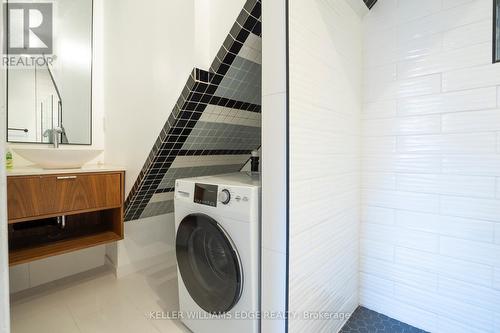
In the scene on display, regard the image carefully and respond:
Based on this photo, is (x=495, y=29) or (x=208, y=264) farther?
(x=208, y=264)

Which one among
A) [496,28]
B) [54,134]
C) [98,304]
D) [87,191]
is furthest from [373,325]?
[54,134]

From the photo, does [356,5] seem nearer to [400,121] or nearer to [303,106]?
[400,121]

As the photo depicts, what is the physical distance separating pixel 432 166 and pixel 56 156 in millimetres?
2327

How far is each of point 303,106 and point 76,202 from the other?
5.57 ft

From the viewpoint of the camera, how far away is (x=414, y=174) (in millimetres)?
1448

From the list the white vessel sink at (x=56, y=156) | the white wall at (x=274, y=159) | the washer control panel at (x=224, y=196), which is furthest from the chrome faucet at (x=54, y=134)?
the white wall at (x=274, y=159)

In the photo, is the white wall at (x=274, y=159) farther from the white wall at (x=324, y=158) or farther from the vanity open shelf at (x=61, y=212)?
the vanity open shelf at (x=61, y=212)

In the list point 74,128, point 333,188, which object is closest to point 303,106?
point 333,188

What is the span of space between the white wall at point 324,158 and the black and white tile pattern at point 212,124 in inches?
13.7

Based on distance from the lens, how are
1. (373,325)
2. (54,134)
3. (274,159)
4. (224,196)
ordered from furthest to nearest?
1. (54,134)
2. (373,325)
3. (224,196)
4. (274,159)

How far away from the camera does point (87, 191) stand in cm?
181

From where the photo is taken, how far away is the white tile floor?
154 centimetres

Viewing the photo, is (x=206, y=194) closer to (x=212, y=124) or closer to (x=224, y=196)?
(x=224, y=196)

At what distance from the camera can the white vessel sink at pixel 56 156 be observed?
1550mm
